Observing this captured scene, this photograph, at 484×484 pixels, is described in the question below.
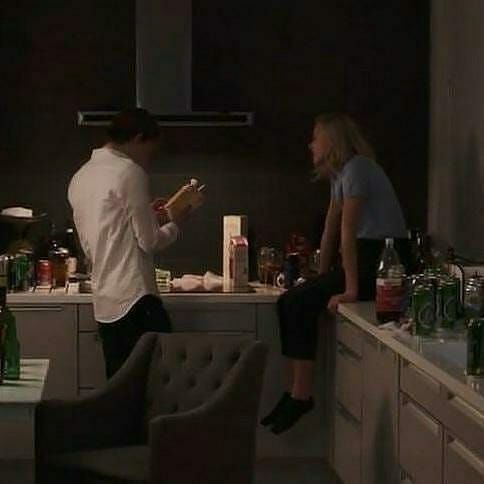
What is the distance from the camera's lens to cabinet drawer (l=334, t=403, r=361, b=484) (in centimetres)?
514

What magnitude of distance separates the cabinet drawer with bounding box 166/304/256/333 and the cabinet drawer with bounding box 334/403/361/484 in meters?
0.62

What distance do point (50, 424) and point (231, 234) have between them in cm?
218

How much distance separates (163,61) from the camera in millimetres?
6203

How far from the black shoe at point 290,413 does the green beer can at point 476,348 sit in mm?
2274

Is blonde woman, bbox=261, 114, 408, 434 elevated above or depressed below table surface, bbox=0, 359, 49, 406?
above

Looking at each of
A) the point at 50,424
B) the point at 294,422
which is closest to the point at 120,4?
the point at 294,422

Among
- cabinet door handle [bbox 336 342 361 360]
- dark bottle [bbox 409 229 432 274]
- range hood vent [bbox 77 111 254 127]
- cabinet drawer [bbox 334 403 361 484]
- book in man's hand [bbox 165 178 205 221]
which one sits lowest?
cabinet drawer [bbox 334 403 361 484]

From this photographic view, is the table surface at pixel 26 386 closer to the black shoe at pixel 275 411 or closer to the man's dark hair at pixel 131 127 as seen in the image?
the man's dark hair at pixel 131 127

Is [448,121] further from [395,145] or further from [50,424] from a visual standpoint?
[50,424]

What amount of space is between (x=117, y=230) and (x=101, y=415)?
1.10 m

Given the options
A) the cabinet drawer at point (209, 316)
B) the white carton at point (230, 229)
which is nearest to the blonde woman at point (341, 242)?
the cabinet drawer at point (209, 316)

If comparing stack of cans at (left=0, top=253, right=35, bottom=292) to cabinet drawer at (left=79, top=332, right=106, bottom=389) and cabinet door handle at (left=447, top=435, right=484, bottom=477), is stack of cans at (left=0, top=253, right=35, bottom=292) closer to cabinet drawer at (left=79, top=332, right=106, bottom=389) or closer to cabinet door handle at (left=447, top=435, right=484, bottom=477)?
cabinet drawer at (left=79, top=332, right=106, bottom=389)

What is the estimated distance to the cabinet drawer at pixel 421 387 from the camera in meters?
3.73

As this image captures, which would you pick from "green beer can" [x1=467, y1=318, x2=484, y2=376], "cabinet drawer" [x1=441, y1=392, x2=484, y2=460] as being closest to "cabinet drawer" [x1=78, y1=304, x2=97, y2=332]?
"cabinet drawer" [x1=441, y1=392, x2=484, y2=460]
